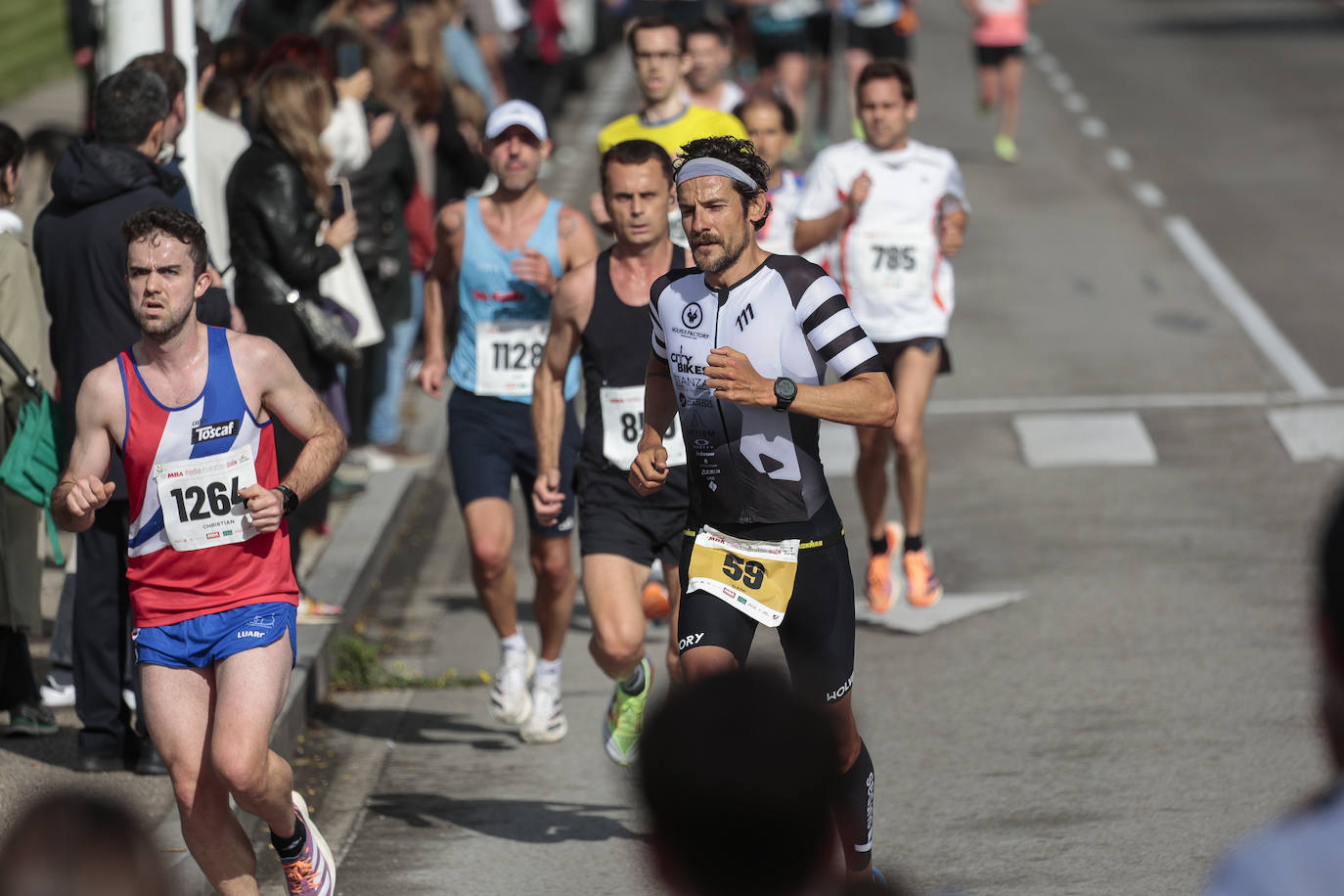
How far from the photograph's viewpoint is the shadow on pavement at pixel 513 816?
21.3ft

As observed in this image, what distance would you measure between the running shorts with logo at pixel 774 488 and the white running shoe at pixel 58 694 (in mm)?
3002

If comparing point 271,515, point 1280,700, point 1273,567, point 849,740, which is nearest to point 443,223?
point 271,515

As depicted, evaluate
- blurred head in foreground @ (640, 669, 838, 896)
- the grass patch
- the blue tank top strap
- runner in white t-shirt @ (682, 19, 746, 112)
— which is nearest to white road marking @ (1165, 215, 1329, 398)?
runner in white t-shirt @ (682, 19, 746, 112)

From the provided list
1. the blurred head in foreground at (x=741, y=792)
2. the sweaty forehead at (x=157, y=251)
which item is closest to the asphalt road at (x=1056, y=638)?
the sweaty forehead at (x=157, y=251)

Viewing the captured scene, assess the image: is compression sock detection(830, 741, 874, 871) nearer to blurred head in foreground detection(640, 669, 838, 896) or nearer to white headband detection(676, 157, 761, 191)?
white headband detection(676, 157, 761, 191)

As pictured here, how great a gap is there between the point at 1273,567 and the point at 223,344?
224 inches

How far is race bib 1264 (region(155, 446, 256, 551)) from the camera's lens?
17.2ft

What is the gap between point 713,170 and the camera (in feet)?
17.6

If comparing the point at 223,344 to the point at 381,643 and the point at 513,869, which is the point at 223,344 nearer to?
the point at 513,869

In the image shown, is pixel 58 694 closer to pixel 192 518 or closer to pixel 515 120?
pixel 192 518

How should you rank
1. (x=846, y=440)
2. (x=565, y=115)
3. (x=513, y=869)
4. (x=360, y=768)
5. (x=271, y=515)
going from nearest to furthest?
1. (x=271, y=515)
2. (x=513, y=869)
3. (x=360, y=768)
4. (x=846, y=440)
5. (x=565, y=115)

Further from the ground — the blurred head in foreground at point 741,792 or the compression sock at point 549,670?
the blurred head in foreground at point 741,792

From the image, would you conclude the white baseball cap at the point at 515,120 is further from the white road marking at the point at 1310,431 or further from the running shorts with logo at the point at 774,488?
the white road marking at the point at 1310,431

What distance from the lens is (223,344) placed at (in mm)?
5340
